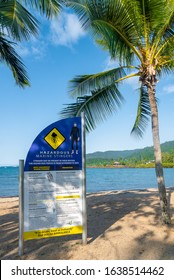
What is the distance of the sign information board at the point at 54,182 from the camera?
4.78 meters

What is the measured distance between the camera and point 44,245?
5.29 m

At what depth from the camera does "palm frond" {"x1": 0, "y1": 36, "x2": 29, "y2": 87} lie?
8.16m

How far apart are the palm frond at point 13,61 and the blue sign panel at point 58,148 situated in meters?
4.18

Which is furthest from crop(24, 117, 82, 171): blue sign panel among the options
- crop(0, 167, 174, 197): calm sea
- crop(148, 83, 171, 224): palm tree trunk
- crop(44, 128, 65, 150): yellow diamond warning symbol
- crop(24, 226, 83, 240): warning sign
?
crop(0, 167, 174, 197): calm sea

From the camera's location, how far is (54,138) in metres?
5.07

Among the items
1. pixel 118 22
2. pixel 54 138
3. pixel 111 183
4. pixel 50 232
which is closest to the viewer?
pixel 50 232

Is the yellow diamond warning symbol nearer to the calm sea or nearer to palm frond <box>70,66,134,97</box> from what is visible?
palm frond <box>70,66,134,97</box>

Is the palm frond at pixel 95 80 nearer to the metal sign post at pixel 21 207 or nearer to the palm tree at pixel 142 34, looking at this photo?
→ the palm tree at pixel 142 34

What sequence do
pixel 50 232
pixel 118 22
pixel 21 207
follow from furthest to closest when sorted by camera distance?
pixel 118 22, pixel 50 232, pixel 21 207

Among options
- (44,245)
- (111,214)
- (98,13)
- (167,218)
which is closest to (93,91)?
(98,13)

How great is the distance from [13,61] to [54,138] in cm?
459

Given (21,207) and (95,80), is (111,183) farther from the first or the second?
(21,207)

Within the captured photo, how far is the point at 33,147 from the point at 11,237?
7.79 feet

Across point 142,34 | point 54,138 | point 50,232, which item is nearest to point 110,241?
point 50,232
